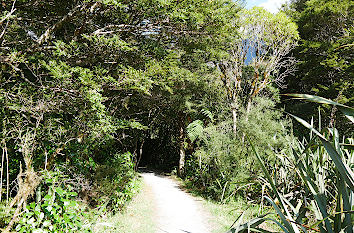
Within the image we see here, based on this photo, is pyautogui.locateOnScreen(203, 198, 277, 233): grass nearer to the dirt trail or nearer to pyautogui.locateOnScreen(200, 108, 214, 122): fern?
the dirt trail

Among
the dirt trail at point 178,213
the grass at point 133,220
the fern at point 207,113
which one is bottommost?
the dirt trail at point 178,213

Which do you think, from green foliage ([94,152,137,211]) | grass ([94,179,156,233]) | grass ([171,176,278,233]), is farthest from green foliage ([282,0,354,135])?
green foliage ([94,152,137,211])

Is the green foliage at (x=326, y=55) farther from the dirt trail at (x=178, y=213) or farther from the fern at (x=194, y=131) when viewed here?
the dirt trail at (x=178, y=213)

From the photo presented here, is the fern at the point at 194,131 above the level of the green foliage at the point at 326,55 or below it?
below

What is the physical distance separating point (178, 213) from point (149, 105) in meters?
Answer: 4.30

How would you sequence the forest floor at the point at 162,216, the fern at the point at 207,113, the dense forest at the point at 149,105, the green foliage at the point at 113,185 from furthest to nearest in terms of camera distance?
the fern at the point at 207,113 < the green foliage at the point at 113,185 < the forest floor at the point at 162,216 < the dense forest at the point at 149,105

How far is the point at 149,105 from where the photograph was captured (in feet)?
29.1

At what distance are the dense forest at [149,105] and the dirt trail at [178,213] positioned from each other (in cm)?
91

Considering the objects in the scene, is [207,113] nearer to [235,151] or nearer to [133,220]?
[235,151]

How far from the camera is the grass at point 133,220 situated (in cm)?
458

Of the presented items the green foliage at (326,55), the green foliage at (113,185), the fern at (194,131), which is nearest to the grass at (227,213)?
the green foliage at (113,185)

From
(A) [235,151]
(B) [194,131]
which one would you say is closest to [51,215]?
(A) [235,151]

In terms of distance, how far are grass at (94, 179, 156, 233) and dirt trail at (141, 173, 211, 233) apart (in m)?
0.21

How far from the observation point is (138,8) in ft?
16.5
